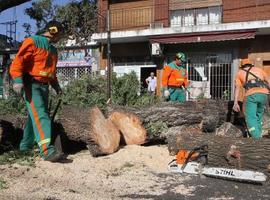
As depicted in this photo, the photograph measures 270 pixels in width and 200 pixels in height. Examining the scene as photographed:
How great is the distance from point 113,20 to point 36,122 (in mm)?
18960

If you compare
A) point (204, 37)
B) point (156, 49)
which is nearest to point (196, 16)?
point (204, 37)

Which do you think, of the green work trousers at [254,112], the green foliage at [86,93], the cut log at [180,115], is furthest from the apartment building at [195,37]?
the green work trousers at [254,112]

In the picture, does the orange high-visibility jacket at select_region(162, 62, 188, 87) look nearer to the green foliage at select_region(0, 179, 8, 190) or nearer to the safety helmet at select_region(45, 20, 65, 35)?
the safety helmet at select_region(45, 20, 65, 35)

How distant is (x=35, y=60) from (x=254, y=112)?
12.0 ft

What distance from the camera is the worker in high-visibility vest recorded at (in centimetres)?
773

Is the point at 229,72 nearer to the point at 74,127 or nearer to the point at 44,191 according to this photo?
the point at 74,127

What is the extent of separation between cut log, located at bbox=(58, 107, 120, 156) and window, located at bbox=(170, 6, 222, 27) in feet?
51.2

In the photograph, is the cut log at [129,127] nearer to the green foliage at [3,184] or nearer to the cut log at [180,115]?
the cut log at [180,115]

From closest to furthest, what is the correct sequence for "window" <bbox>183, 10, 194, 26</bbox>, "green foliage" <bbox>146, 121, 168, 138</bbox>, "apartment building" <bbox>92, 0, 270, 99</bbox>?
"green foliage" <bbox>146, 121, 168, 138</bbox>, "apartment building" <bbox>92, 0, 270, 99</bbox>, "window" <bbox>183, 10, 194, 26</bbox>

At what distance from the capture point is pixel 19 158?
21.7 feet

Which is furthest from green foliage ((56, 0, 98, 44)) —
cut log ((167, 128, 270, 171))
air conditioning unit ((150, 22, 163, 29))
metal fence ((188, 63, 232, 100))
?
cut log ((167, 128, 270, 171))

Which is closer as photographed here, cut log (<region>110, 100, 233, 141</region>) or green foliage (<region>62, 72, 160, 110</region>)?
cut log (<region>110, 100, 233, 141</region>)

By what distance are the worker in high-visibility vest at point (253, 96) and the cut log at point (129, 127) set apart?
1.66 m

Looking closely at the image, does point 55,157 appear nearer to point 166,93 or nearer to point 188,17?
point 166,93
